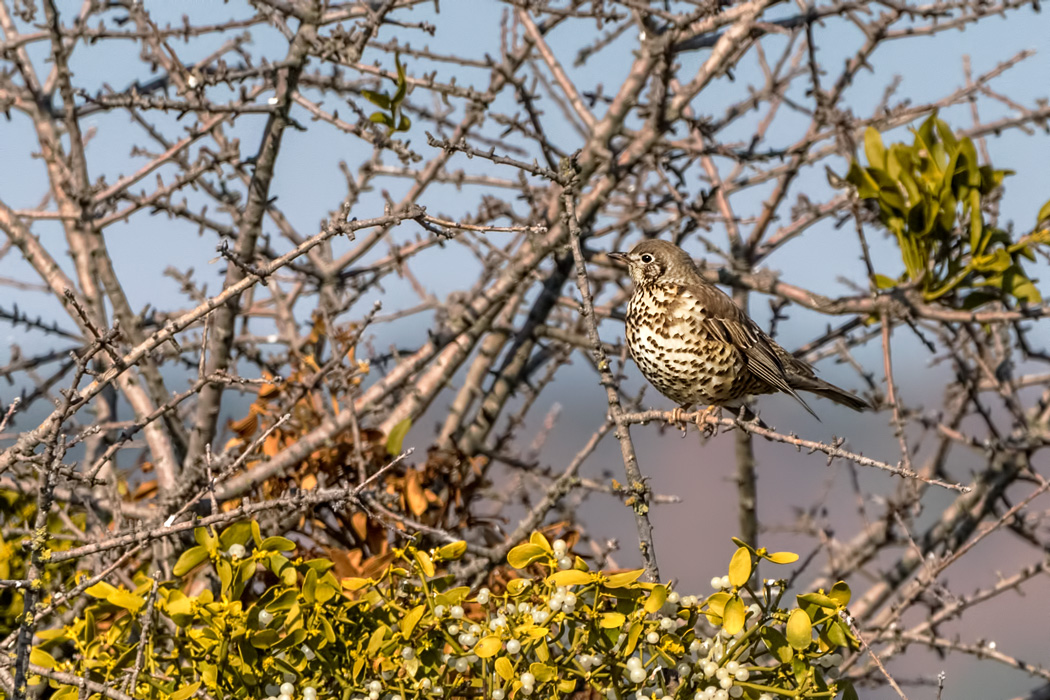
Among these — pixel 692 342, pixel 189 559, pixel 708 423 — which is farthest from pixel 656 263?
pixel 189 559

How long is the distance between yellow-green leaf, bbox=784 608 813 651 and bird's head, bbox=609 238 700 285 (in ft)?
7.16

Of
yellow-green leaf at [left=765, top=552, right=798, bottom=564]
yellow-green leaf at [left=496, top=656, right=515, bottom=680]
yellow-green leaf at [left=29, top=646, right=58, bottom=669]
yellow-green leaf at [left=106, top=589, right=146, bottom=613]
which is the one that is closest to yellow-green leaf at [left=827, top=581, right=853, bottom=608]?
yellow-green leaf at [left=765, top=552, right=798, bottom=564]

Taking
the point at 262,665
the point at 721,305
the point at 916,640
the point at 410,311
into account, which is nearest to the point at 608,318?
the point at 721,305

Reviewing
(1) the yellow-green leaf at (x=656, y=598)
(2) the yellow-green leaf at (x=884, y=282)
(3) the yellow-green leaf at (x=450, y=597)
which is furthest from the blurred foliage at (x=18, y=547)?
(2) the yellow-green leaf at (x=884, y=282)

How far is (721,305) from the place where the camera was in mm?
3824

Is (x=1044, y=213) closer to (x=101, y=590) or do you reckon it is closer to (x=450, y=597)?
(x=450, y=597)

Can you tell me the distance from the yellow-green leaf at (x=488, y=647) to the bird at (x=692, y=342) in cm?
190

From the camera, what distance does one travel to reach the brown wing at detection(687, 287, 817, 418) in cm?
368

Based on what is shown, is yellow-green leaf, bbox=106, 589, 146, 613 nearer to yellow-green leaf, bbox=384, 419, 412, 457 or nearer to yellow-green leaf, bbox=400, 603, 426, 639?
yellow-green leaf, bbox=400, 603, 426, 639

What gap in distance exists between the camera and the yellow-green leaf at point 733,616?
5.60ft

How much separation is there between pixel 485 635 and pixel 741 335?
2182 mm

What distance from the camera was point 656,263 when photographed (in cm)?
380

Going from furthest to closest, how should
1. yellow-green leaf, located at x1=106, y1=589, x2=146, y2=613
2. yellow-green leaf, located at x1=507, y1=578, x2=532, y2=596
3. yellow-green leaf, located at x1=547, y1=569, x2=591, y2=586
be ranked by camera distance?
1. yellow-green leaf, located at x1=106, y1=589, x2=146, y2=613
2. yellow-green leaf, located at x1=507, y1=578, x2=532, y2=596
3. yellow-green leaf, located at x1=547, y1=569, x2=591, y2=586

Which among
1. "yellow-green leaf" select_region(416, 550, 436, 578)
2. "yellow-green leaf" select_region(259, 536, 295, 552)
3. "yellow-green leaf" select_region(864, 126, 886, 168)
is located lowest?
"yellow-green leaf" select_region(416, 550, 436, 578)
